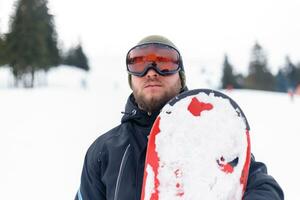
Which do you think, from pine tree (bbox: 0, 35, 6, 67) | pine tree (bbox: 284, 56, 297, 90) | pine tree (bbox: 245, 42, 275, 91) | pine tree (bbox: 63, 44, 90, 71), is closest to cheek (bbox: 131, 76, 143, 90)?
pine tree (bbox: 0, 35, 6, 67)

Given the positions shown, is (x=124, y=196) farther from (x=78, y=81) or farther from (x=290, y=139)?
(x=78, y=81)

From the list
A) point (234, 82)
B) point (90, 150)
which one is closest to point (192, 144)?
point (90, 150)

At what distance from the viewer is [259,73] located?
58.5m

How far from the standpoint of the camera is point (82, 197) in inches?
99.5

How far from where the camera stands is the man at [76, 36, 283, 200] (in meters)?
2.33

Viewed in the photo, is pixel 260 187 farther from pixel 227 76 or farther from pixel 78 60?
pixel 78 60

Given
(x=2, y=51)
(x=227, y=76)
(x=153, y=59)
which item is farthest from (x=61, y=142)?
(x=227, y=76)

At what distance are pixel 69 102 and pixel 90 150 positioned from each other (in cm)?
1604

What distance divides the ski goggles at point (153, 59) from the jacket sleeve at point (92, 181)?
603 millimetres

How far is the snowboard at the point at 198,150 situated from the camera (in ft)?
6.63

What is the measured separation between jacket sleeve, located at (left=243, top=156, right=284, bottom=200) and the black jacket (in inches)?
0.7

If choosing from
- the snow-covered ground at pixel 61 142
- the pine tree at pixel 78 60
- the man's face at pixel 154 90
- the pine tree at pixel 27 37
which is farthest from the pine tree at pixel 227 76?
the man's face at pixel 154 90

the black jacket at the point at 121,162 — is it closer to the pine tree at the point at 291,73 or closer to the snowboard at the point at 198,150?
the snowboard at the point at 198,150

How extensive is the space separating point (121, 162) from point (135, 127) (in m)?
0.25
